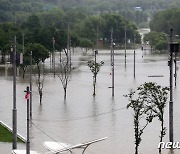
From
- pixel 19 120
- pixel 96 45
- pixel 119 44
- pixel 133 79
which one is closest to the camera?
pixel 19 120

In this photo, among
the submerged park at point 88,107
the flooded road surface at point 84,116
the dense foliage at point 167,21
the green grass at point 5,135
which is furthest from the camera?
the dense foliage at point 167,21

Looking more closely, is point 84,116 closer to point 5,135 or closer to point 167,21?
point 5,135

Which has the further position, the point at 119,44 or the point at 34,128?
the point at 119,44

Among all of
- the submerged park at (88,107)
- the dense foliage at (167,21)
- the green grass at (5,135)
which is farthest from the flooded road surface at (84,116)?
the dense foliage at (167,21)

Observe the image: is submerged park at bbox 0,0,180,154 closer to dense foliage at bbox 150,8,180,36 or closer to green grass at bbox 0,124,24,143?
green grass at bbox 0,124,24,143

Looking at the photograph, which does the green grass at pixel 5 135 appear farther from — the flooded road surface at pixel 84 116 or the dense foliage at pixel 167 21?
the dense foliage at pixel 167 21

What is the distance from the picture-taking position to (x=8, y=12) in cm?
17312

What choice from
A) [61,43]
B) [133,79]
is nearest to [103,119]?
[133,79]

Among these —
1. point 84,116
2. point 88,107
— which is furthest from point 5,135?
point 88,107

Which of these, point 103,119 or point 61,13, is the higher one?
point 61,13

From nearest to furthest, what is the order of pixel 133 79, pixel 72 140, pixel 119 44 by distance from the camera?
1. pixel 72 140
2. pixel 133 79
3. pixel 119 44

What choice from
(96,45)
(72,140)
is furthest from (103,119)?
(96,45)

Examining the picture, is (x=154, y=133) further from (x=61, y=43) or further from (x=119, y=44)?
(x=119, y=44)

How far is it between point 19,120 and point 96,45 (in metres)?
84.6
